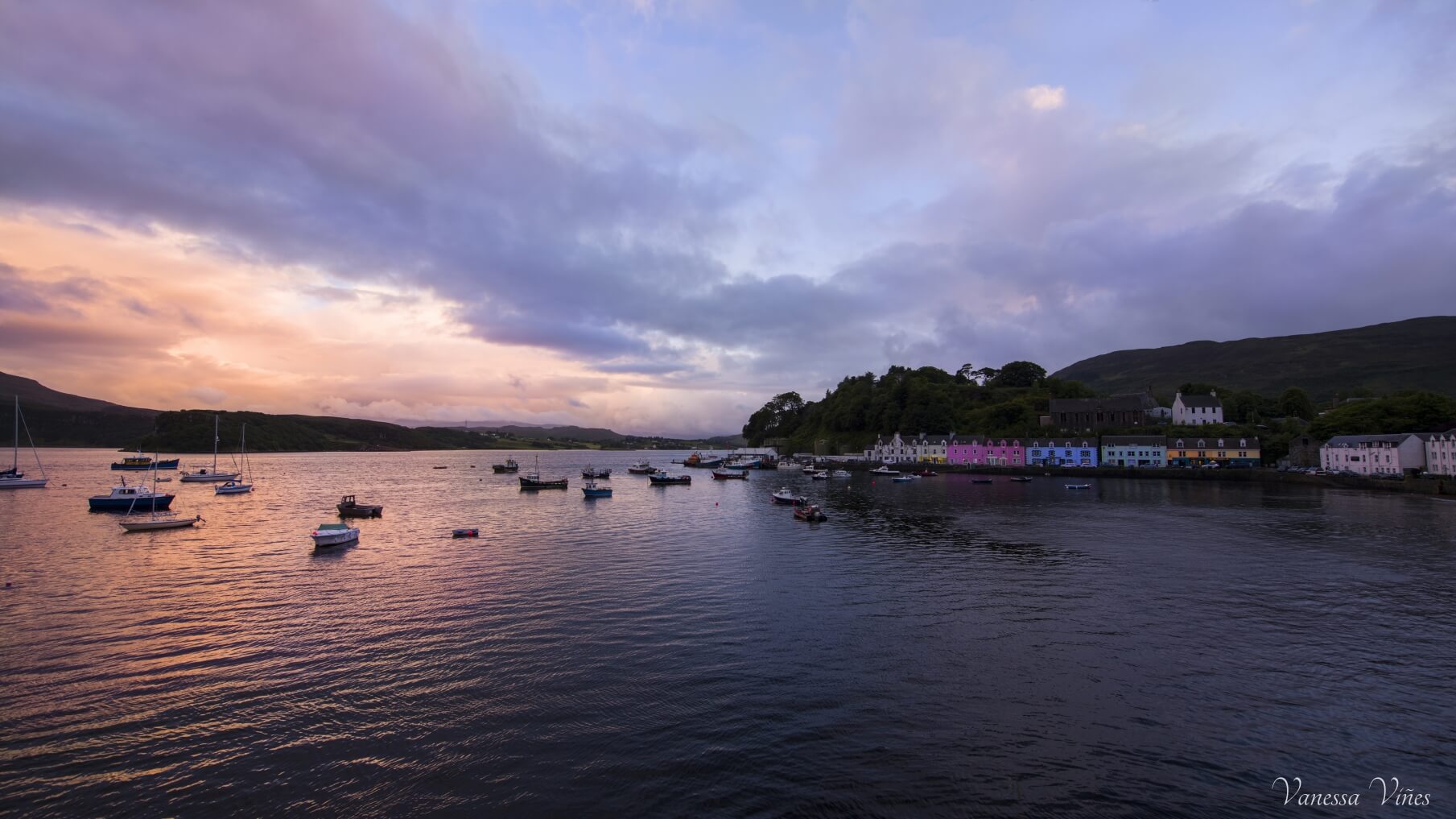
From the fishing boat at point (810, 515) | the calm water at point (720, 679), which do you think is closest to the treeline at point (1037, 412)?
the calm water at point (720, 679)

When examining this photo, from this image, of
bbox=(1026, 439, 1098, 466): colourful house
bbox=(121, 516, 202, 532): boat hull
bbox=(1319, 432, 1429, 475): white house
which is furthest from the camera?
bbox=(1026, 439, 1098, 466): colourful house

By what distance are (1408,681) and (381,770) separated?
26534mm

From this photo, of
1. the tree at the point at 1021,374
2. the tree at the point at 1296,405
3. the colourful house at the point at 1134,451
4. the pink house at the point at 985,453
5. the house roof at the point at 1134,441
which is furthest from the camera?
the tree at the point at 1021,374

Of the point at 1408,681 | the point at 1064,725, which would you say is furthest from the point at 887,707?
the point at 1408,681

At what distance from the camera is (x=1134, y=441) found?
11756 cm

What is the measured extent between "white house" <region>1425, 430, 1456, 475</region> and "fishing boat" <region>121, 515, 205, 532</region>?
132 m

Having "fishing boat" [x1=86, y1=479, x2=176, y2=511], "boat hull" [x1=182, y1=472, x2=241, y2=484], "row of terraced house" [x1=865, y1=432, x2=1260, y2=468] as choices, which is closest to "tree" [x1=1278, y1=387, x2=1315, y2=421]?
"row of terraced house" [x1=865, y1=432, x2=1260, y2=468]

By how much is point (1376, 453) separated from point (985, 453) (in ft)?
194

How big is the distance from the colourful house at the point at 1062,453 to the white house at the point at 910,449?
1802cm

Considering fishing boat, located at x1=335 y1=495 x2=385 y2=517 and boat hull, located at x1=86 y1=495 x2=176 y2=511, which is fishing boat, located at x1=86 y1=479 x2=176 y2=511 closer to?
boat hull, located at x1=86 y1=495 x2=176 y2=511

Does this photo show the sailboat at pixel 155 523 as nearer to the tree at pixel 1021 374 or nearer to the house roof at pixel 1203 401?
the house roof at pixel 1203 401

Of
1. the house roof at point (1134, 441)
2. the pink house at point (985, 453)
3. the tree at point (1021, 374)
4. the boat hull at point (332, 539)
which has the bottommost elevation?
the boat hull at point (332, 539)

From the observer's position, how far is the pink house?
12850cm

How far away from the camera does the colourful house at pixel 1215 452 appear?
358ft
